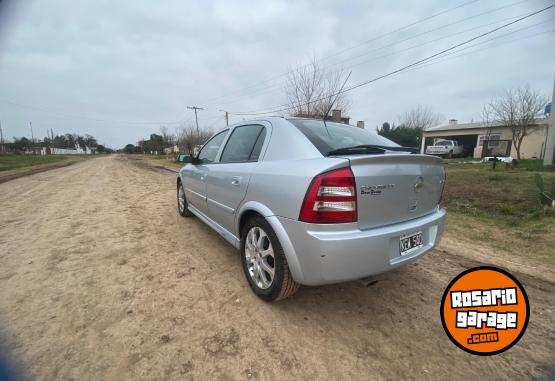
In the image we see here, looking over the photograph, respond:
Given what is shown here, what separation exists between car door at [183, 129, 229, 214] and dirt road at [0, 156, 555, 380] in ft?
2.46

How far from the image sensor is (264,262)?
2.23 meters

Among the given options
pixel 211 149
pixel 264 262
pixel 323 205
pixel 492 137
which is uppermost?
pixel 492 137

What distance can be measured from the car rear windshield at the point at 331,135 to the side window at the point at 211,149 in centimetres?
141

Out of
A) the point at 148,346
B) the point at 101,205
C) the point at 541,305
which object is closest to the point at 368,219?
the point at 148,346

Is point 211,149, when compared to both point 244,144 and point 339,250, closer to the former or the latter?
point 244,144

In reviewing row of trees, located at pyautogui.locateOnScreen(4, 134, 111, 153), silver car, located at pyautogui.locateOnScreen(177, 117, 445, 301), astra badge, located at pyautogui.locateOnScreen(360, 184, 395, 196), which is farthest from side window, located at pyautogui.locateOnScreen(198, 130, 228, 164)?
row of trees, located at pyautogui.locateOnScreen(4, 134, 111, 153)

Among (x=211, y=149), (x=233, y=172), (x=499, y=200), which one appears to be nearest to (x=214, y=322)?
(x=233, y=172)

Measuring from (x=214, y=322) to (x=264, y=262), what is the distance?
59 centimetres

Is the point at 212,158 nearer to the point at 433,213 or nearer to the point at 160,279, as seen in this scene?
the point at 160,279

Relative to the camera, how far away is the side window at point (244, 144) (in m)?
2.57

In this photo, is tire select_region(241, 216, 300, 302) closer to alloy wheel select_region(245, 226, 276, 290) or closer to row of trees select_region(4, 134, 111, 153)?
alloy wheel select_region(245, 226, 276, 290)

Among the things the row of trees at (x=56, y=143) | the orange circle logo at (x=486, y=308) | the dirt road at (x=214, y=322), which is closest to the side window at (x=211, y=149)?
the dirt road at (x=214, y=322)

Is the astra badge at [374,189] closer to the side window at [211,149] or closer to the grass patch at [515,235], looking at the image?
the side window at [211,149]

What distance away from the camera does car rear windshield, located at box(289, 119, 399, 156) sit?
6.81 feet
